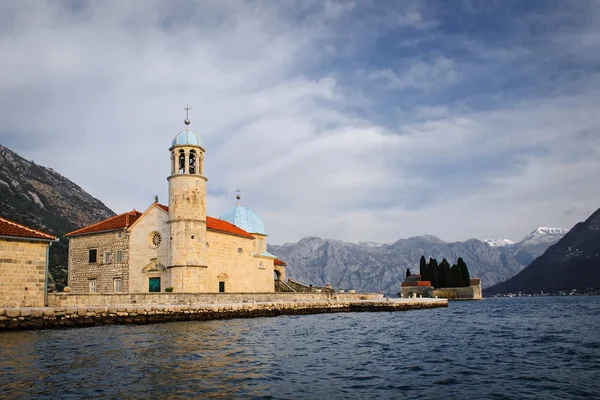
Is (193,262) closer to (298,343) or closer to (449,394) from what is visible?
(298,343)

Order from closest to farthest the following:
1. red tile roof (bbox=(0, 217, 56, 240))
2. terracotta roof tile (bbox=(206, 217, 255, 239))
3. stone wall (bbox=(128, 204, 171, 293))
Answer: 1. red tile roof (bbox=(0, 217, 56, 240))
2. stone wall (bbox=(128, 204, 171, 293))
3. terracotta roof tile (bbox=(206, 217, 255, 239))

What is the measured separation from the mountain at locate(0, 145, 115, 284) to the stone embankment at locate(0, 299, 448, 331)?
47.5 metres

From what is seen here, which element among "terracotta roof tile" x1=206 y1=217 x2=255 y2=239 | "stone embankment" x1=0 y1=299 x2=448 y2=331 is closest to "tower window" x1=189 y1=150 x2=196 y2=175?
"terracotta roof tile" x1=206 y1=217 x2=255 y2=239

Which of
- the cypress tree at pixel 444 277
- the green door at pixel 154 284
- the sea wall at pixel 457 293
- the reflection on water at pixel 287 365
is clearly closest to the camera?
the reflection on water at pixel 287 365

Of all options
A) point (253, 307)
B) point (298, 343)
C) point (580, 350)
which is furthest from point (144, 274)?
point (580, 350)

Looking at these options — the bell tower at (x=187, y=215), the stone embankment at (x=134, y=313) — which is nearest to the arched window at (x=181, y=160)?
the bell tower at (x=187, y=215)

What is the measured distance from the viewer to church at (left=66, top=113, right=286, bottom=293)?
40.9 m

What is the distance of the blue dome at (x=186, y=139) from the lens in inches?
1684

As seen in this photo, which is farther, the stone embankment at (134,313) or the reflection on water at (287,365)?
the stone embankment at (134,313)

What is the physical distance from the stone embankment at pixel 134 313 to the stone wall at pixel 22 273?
4.78 ft

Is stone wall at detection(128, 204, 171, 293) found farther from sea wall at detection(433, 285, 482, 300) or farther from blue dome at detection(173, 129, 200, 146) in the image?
sea wall at detection(433, 285, 482, 300)

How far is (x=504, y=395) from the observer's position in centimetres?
1245

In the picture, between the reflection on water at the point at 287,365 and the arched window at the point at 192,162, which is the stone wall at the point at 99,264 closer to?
the arched window at the point at 192,162

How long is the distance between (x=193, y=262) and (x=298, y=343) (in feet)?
66.4
